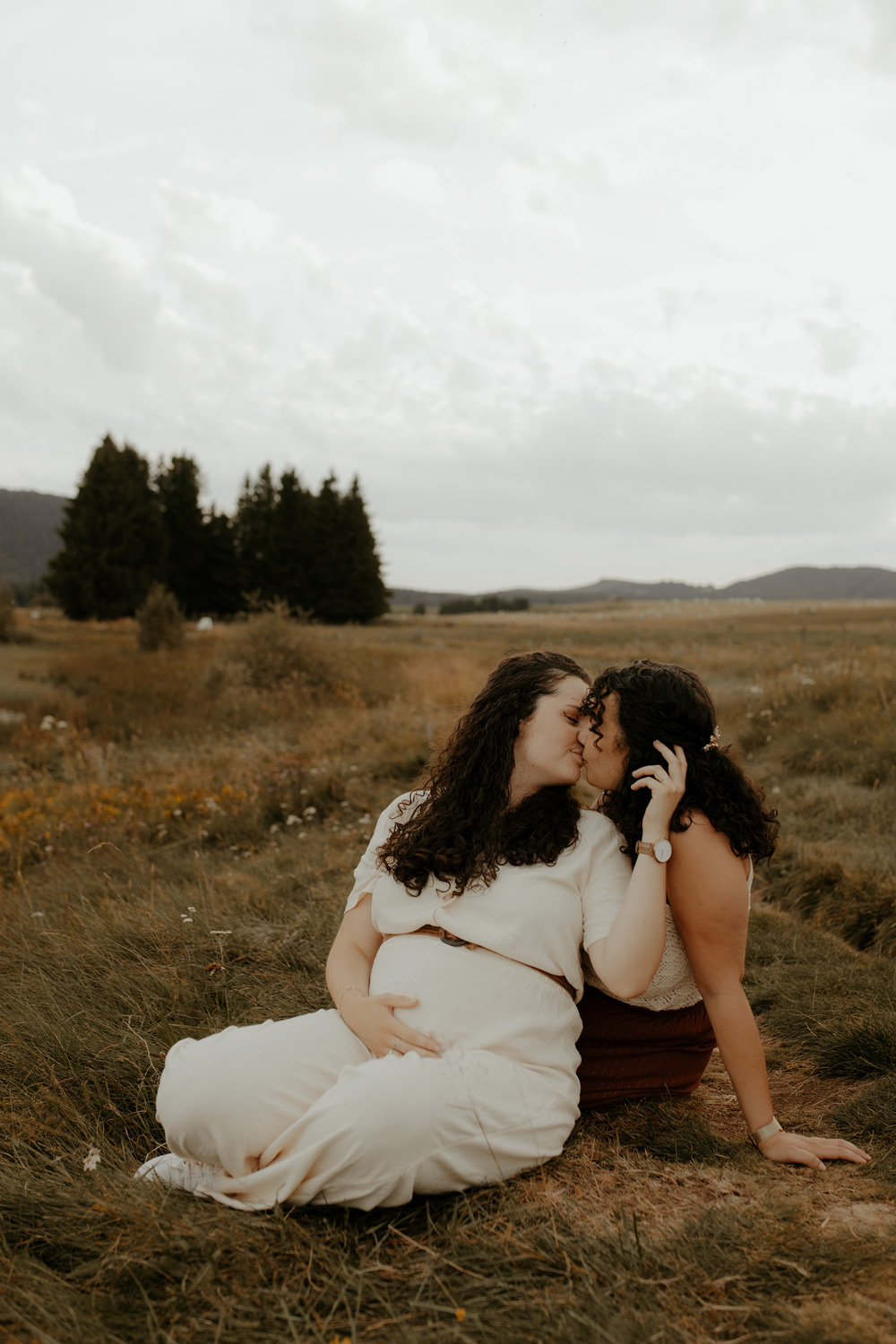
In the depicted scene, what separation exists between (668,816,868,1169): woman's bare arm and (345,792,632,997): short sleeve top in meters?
0.19

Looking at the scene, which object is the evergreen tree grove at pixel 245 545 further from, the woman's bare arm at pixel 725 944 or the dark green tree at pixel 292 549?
the woman's bare arm at pixel 725 944

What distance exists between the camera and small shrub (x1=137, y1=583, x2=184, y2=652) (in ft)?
76.3

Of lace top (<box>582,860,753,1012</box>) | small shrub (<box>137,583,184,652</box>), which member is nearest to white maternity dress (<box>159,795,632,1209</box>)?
lace top (<box>582,860,753,1012</box>)

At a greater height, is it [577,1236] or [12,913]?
[577,1236]

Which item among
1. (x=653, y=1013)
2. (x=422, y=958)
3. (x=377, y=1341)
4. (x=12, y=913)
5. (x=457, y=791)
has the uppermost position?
(x=457, y=791)

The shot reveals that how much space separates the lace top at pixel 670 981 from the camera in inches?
97.7

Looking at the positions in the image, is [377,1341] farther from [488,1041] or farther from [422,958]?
[422,958]

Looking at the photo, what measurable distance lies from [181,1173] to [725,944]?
5.11ft

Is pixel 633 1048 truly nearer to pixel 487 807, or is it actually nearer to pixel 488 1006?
pixel 488 1006

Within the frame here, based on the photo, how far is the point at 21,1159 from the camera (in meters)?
2.28

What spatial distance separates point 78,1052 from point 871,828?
4.96 m

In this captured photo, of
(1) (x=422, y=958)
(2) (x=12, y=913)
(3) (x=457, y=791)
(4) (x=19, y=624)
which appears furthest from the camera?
(4) (x=19, y=624)

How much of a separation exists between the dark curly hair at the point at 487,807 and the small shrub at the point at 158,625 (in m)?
21.8

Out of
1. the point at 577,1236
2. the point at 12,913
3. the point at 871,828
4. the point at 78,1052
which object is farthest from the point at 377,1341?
the point at 871,828
